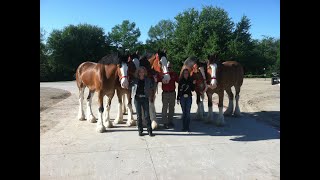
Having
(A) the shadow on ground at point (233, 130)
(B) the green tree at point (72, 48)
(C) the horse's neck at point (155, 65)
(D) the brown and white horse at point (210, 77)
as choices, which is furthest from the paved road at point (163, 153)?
(B) the green tree at point (72, 48)

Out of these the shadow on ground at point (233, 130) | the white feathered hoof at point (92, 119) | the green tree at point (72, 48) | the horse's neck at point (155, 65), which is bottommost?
the shadow on ground at point (233, 130)

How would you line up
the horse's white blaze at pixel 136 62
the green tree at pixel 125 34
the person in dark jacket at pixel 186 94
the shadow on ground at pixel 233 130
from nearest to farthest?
the shadow on ground at pixel 233 130 → the person in dark jacket at pixel 186 94 → the horse's white blaze at pixel 136 62 → the green tree at pixel 125 34

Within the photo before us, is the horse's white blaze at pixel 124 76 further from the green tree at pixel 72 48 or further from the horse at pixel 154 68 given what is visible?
the green tree at pixel 72 48

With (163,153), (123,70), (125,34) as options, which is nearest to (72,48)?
(125,34)

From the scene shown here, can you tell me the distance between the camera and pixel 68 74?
4812cm

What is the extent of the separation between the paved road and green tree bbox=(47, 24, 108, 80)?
41649 mm

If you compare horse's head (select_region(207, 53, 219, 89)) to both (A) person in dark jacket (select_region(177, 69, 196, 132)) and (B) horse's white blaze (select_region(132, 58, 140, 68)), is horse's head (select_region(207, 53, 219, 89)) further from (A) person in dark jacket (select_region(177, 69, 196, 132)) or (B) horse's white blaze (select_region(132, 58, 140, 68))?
(B) horse's white blaze (select_region(132, 58, 140, 68))

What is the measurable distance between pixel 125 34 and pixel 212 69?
5877cm

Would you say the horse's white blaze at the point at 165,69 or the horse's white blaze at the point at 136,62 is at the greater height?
the horse's white blaze at the point at 136,62

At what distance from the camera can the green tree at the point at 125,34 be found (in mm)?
62166

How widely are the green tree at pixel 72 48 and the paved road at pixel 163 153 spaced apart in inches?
1640

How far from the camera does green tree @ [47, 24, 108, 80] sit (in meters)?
47.7

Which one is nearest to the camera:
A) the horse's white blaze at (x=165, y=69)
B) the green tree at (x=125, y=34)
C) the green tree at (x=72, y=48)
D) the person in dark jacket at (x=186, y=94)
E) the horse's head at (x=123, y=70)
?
the horse's head at (x=123, y=70)
